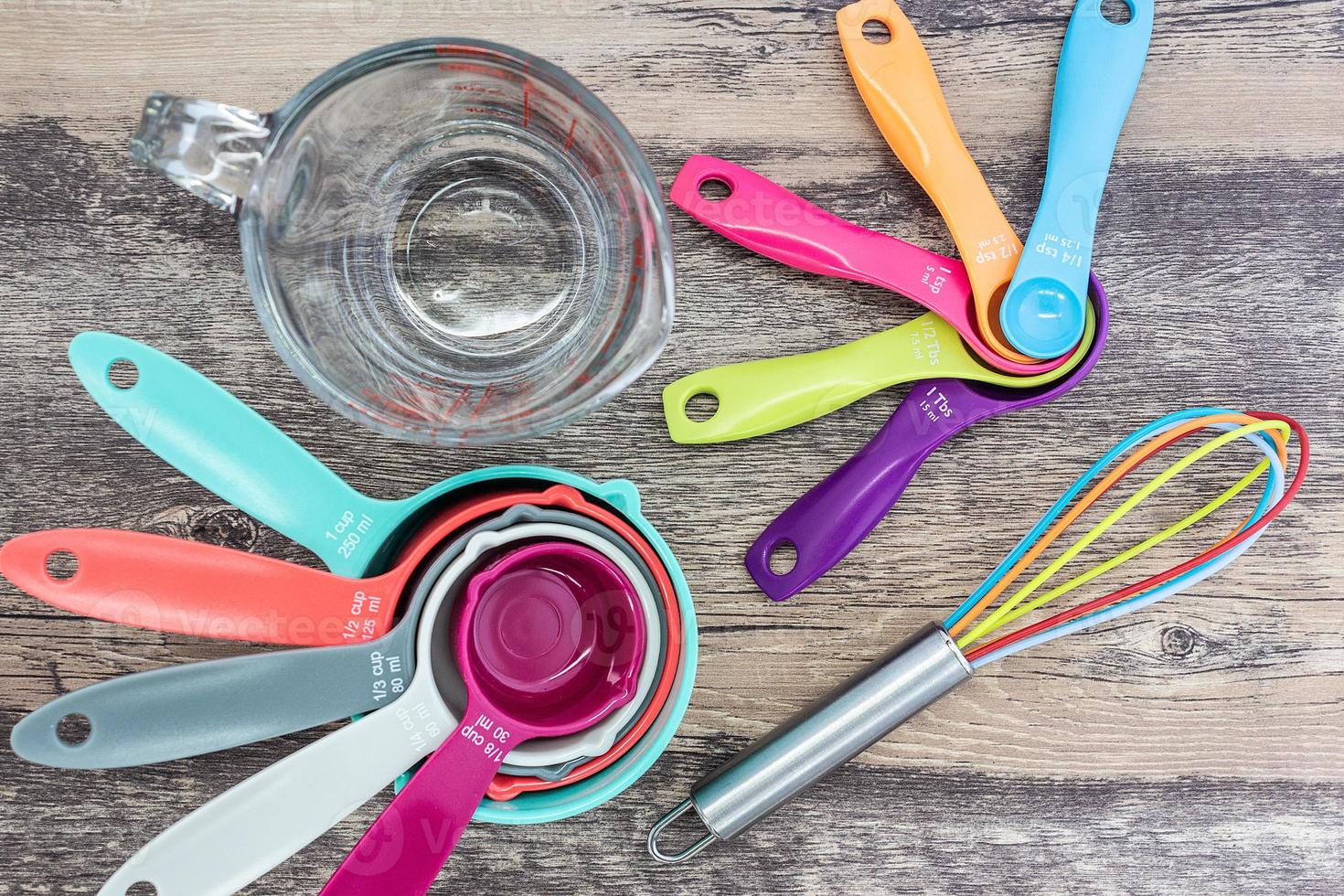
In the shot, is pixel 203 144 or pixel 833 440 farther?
pixel 833 440

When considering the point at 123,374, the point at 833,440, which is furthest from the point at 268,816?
the point at 833,440

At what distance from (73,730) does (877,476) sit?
48 centimetres

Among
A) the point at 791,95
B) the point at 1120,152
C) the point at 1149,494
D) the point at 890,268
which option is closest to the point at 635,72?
the point at 791,95

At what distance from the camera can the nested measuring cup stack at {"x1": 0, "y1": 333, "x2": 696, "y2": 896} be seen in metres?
0.45

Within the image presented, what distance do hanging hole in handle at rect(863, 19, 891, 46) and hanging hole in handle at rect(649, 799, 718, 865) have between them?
0.48m

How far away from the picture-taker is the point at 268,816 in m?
0.45

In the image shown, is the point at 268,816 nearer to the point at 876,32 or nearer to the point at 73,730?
the point at 73,730

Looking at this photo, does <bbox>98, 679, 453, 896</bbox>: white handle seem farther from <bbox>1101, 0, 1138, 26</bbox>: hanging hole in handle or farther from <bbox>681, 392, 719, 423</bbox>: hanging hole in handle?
<bbox>1101, 0, 1138, 26</bbox>: hanging hole in handle

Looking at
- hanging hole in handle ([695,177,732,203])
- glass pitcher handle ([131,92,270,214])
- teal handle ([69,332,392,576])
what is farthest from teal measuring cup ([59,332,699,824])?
hanging hole in handle ([695,177,732,203])

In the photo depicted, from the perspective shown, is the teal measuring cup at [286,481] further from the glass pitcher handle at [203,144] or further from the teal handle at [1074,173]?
the teal handle at [1074,173]

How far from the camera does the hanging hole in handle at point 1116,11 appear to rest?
1.86ft

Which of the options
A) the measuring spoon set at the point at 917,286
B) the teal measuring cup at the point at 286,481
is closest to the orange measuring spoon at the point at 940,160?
the measuring spoon set at the point at 917,286

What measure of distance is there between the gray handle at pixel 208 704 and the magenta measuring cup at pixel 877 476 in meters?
0.24

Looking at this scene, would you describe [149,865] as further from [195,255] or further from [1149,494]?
[1149,494]
